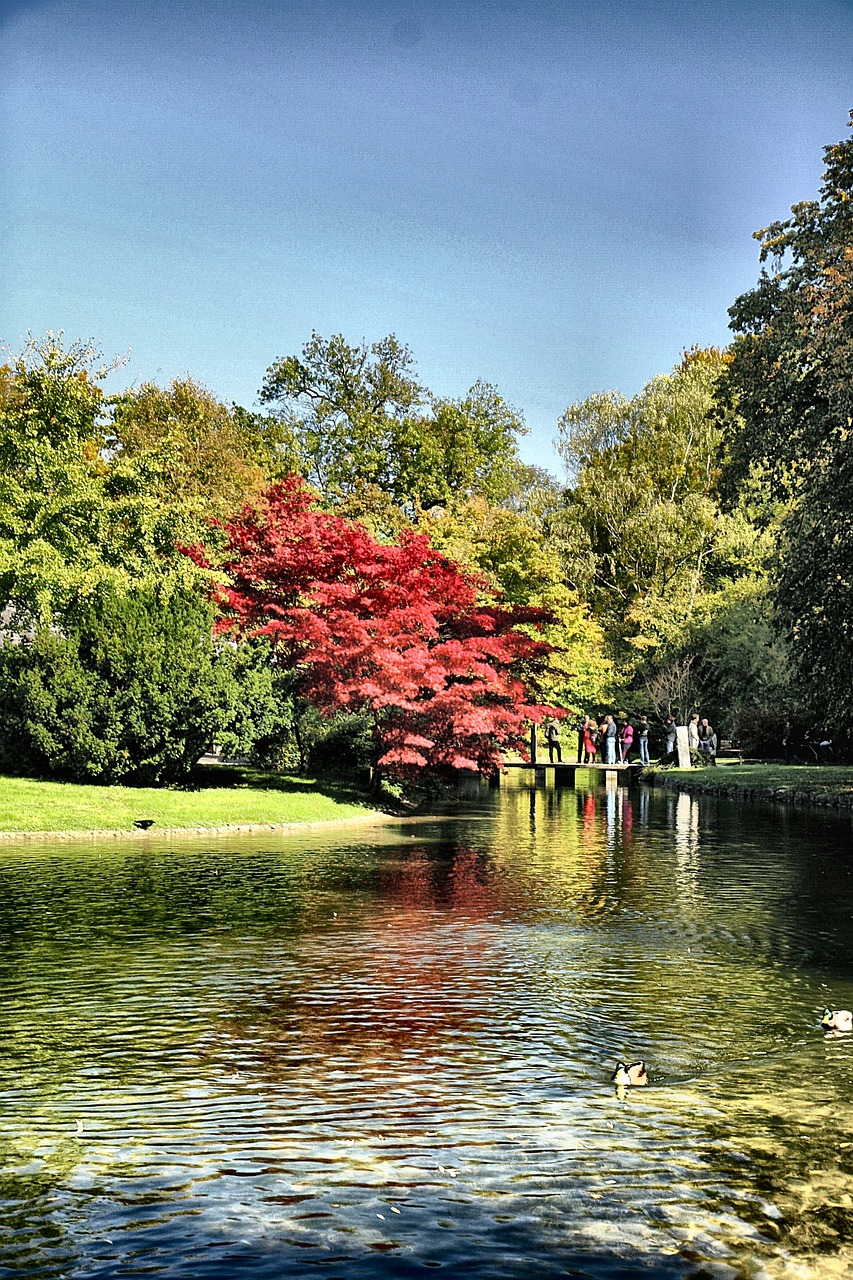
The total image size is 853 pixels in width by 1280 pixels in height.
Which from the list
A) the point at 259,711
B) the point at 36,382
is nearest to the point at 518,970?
the point at 259,711

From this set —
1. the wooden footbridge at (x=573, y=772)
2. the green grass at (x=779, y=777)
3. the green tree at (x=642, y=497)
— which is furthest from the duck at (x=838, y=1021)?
the green tree at (x=642, y=497)

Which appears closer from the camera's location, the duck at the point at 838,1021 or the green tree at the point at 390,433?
the duck at the point at 838,1021

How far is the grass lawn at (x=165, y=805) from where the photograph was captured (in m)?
19.6

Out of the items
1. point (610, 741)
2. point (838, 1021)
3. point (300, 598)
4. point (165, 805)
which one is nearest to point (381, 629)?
point (300, 598)

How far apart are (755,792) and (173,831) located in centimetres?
1689

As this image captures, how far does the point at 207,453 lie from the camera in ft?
162

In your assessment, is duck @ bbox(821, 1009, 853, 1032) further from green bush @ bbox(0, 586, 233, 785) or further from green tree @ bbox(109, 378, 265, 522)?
green tree @ bbox(109, 378, 265, 522)

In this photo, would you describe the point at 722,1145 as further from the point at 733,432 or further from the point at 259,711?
the point at 733,432

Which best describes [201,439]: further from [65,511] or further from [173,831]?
[173,831]

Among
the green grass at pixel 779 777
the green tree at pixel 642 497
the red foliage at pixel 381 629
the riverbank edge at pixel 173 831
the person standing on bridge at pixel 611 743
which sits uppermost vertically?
the green tree at pixel 642 497

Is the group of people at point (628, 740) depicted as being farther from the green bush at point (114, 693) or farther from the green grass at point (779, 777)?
the green bush at point (114, 693)

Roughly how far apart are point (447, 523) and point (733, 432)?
38.2 feet

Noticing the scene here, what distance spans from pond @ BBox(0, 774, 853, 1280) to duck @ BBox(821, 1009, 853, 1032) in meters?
0.16

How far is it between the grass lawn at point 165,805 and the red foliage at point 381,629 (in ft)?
5.88
